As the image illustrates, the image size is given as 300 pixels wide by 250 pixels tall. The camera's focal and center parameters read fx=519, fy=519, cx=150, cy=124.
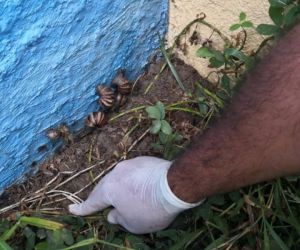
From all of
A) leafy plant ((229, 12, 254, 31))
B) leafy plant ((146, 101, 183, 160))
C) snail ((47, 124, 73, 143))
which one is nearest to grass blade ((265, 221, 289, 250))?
leafy plant ((146, 101, 183, 160))

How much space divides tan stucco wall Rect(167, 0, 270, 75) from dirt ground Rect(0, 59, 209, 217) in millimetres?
175

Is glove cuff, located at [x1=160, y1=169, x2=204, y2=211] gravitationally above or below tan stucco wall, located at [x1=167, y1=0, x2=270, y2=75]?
below

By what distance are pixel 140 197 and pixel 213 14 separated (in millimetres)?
743

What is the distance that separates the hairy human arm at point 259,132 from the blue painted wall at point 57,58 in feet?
1.89

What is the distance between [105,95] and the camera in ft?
6.10

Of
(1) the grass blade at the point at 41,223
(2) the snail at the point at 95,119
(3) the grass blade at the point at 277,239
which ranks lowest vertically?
(3) the grass blade at the point at 277,239

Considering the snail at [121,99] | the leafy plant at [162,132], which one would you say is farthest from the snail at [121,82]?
the leafy plant at [162,132]

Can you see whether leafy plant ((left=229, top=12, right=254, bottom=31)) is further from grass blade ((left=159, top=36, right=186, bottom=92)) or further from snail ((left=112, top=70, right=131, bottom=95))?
snail ((left=112, top=70, right=131, bottom=95))

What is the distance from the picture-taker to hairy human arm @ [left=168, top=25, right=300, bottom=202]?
1.08 metres

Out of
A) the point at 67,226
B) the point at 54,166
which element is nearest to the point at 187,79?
the point at 54,166

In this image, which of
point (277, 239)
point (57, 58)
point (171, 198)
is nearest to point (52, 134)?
point (57, 58)

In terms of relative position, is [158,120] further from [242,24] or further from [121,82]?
[242,24]

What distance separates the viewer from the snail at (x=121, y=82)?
1.90 meters

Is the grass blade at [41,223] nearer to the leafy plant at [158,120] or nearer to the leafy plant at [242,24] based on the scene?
the leafy plant at [158,120]
